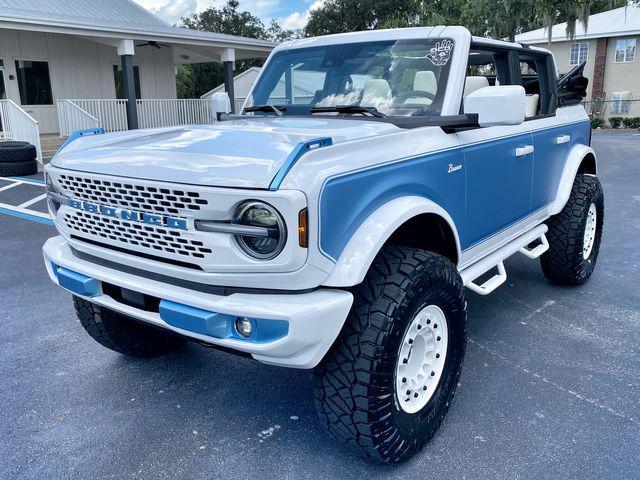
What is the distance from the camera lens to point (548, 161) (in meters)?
4.13

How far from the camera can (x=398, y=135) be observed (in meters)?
2.58

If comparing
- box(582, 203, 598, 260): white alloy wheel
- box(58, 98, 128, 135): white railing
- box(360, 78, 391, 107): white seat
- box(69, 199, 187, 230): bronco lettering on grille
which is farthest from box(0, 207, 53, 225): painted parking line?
box(58, 98, 128, 135): white railing

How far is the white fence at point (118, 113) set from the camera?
14.4 meters

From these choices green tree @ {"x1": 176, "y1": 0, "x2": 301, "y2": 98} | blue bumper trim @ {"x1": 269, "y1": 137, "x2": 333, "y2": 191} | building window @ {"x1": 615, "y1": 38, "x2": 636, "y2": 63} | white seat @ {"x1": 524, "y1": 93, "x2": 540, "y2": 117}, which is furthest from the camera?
green tree @ {"x1": 176, "y1": 0, "x2": 301, "y2": 98}

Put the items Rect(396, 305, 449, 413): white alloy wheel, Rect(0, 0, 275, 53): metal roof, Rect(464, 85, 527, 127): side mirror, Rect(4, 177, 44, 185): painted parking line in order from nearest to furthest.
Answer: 1. Rect(396, 305, 449, 413): white alloy wheel
2. Rect(464, 85, 527, 127): side mirror
3. Rect(4, 177, 44, 185): painted parking line
4. Rect(0, 0, 275, 53): metal roof

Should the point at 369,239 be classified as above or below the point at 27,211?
above

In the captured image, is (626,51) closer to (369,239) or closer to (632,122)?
(632,122)

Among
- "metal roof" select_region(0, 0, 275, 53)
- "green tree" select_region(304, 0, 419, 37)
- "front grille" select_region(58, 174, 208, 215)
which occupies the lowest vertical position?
"front grille" select_region(58, 174, 208, 215)

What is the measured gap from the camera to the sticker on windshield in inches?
128

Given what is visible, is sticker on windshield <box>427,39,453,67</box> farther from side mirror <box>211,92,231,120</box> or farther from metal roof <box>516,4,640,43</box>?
metal roof <box>516,4,640,43</box>

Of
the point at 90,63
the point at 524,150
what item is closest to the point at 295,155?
the point at 524,150

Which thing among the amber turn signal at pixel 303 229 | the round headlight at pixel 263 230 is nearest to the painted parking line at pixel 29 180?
the round headlight at pixel 263 230

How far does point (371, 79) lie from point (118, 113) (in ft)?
45.7

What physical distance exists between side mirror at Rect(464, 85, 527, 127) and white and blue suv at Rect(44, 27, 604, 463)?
0.01 meters
